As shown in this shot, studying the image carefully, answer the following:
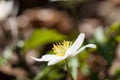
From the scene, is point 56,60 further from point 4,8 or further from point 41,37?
point 4,8

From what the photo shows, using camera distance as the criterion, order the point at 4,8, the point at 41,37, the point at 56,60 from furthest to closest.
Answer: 1. the point at 4,8
2. the point at 41,37
3. the point at 56,60

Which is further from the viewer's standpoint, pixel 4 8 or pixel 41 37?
pixel 4 8

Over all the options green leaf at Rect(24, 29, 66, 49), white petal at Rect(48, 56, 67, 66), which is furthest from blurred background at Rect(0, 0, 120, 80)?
white petal at Rect(48, 56, 67, 66)

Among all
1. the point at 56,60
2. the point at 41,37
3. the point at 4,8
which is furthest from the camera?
the point at 4,8

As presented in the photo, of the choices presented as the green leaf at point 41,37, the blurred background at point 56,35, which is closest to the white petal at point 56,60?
the blurred background at point 56,35

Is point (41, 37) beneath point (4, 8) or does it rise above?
beneath

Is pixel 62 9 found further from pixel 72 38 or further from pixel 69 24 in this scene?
pixel 72 38

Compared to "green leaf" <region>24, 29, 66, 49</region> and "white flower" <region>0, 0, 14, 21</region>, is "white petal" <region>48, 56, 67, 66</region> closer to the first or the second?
"green leaf" <region>24, 29, 66, 49</region>

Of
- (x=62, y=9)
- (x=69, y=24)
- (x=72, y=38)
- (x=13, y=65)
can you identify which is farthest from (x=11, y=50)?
(x=62, y=9)

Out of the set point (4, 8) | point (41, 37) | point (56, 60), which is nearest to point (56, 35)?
point (41, 37)
